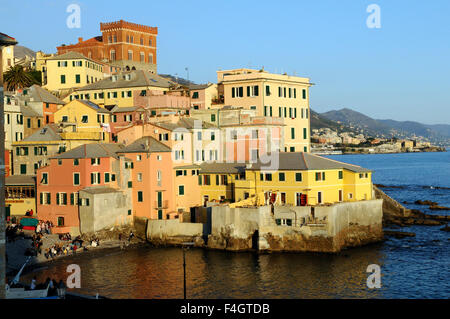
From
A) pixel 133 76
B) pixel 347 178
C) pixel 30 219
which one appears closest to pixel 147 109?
pixel 133 76

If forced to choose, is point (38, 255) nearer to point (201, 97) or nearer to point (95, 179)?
point (95, 179)

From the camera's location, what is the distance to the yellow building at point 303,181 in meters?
65.5

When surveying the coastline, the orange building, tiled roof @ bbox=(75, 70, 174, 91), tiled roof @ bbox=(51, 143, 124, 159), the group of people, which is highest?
the orange building

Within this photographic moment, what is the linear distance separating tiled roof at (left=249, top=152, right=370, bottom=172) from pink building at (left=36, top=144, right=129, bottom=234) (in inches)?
690

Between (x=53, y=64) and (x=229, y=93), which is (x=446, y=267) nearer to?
(x=229, y=93)

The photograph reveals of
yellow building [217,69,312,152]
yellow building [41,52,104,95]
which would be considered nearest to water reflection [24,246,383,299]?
yellow building [217,69,312,152]

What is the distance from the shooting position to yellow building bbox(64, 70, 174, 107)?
9044 centimetres

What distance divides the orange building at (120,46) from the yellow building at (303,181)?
6094 cm

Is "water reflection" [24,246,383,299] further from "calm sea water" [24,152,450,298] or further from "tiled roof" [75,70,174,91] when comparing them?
"tiled roof" [75,70,174,91]

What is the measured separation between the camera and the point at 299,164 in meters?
66.1

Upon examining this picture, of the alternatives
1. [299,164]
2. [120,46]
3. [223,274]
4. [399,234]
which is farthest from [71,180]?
[120,46]

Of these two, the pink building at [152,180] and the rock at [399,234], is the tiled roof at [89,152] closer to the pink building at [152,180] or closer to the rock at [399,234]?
the pink building at [152,180]

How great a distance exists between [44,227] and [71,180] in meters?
6.44

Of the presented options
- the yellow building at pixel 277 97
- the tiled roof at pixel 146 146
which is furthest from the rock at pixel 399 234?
the tiled roof at pixel 146 146
